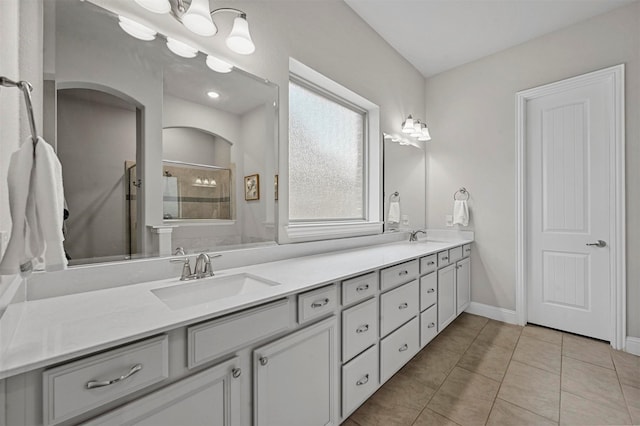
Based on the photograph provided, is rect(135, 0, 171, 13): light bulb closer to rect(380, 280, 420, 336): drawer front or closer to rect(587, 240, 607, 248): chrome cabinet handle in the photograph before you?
rect(380, 280, 420, 336): drawer front

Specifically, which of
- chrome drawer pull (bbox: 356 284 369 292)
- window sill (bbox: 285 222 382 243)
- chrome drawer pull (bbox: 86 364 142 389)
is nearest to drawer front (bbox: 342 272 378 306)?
chrome drawer pull (bbox: 356 284 369 292)

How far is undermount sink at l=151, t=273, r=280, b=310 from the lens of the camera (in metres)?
1.16

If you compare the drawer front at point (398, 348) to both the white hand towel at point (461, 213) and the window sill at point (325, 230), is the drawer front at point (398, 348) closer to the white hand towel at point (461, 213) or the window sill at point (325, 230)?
the window sill at point (325, 230)

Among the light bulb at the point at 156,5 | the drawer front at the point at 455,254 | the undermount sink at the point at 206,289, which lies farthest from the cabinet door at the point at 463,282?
the light bulb at the point at 156,5

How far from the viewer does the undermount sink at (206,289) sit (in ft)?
3.82

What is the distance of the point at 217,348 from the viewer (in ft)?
2.98

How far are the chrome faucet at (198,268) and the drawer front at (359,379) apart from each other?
0.83 metres

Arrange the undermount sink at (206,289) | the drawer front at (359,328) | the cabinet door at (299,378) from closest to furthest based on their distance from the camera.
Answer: the cabinet door at (299,378) < the undermount sink at (206,289) < the drawer front at (359,328)

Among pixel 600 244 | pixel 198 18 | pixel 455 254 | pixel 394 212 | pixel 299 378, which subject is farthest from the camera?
pixel 394 212

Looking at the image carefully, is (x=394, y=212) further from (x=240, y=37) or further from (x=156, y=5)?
(x=156, y=5)

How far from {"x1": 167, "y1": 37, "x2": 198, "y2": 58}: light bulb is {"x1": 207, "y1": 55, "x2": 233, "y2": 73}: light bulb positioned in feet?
0.25

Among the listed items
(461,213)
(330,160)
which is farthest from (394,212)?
(330,160)

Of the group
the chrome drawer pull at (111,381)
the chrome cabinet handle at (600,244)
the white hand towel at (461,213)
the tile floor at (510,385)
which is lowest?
the tile floor at (510,385)

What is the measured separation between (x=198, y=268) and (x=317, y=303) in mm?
589
